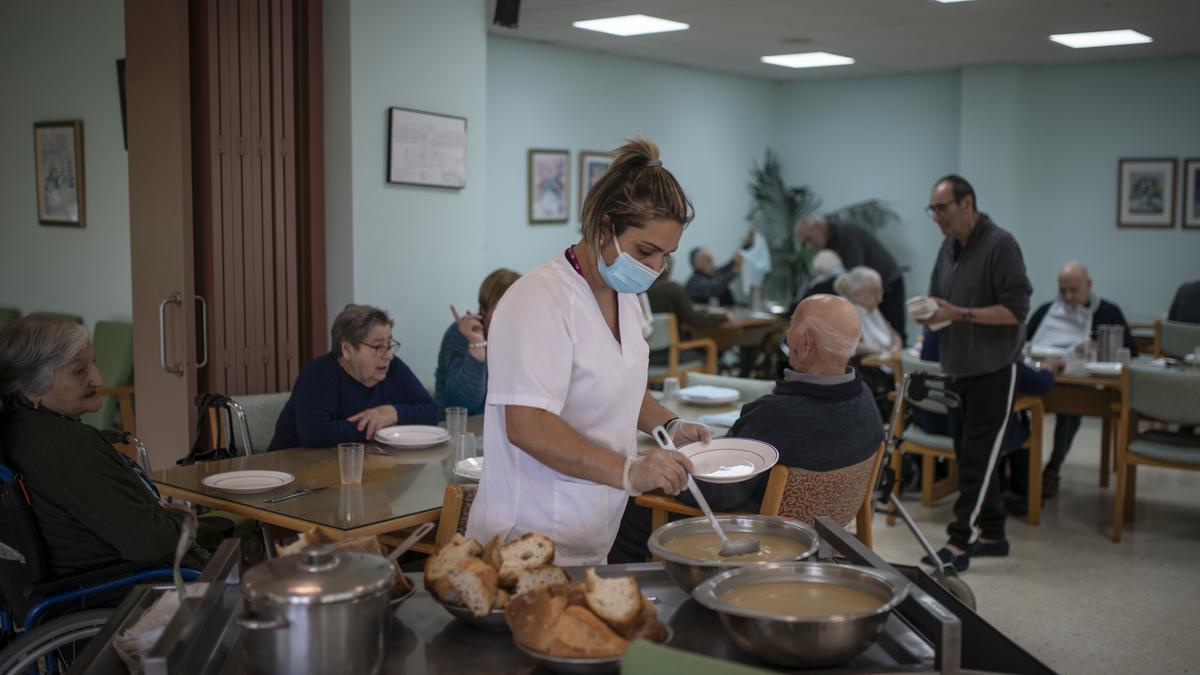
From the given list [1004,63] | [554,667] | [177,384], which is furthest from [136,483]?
[1004,63]

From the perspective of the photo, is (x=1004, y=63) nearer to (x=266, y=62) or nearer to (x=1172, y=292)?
(x=1172, y=292)

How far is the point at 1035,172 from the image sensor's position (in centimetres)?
979

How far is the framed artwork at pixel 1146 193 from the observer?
923 cm

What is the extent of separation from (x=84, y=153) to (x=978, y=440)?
5391 mm

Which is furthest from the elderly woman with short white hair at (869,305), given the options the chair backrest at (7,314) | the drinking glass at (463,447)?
the chair backrest at (7,314)

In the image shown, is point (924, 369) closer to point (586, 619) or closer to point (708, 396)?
point (708, 396)

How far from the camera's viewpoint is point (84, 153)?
6.62 meters

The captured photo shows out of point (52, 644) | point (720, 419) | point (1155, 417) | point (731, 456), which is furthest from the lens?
point (1155, 417)

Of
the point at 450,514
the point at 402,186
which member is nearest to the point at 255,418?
the point at 402,186

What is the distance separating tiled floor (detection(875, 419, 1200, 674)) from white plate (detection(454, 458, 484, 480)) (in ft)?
7.05

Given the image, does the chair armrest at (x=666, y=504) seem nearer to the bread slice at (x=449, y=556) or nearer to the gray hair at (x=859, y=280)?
the bread slice at (x=449, y=556)

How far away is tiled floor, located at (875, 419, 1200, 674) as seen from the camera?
3.97m

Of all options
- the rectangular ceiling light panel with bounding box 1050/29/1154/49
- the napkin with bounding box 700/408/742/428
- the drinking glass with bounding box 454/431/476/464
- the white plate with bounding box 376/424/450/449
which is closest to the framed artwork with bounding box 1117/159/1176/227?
the rectangular ceiling light panel with bounding box 1050/29/1154/49

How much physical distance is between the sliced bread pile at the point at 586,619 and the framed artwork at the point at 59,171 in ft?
19.7
